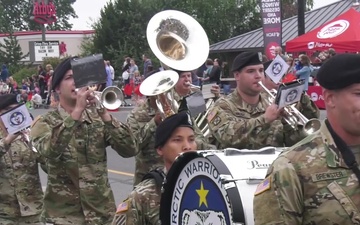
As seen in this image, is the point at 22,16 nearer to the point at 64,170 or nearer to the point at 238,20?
the point at 238,20

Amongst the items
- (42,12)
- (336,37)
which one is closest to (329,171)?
(336,37)

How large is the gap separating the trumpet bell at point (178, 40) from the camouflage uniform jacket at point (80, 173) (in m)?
1.44

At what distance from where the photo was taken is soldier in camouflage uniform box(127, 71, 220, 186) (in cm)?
578

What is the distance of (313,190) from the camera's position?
2.68 m

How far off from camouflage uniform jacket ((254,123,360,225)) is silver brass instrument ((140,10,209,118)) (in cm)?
293

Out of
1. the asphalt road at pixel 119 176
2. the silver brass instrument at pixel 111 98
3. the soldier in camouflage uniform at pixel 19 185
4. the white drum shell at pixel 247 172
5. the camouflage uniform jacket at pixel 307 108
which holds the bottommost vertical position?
the asphalt road at pixel 119 176

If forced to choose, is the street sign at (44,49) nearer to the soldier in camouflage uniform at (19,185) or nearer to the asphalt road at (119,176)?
the asphalt road at (119,176)

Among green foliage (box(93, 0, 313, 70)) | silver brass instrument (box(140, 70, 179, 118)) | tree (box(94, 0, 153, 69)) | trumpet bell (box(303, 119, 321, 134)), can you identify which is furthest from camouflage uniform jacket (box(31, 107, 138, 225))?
tree (box(94, 0, 153, 69))

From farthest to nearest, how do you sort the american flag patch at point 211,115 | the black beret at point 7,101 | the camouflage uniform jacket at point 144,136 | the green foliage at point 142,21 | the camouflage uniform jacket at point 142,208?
the green foliage at point 142,21 → the black beret at point 7,101 → the camouflage uniform jacket at point 144,136 → the american flag patch at point 211,115 → the camouflage uniform jacket at point 142,208

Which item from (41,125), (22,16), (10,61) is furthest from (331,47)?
(22,16)

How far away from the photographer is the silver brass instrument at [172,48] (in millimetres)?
5680

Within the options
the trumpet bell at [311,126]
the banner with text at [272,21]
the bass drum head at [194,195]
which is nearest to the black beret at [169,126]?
the bass drum head at [194,195]

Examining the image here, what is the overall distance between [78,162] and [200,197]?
1.56 meters

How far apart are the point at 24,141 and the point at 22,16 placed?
9289 centimetres
